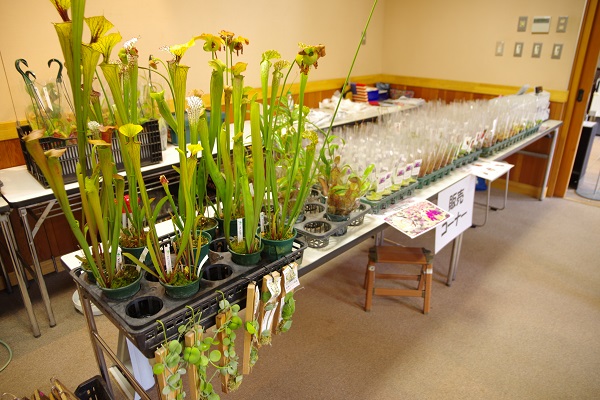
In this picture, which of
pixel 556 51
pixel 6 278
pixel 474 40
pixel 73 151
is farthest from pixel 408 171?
pixel 474 40

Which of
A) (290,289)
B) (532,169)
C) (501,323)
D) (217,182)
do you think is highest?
(217,182)

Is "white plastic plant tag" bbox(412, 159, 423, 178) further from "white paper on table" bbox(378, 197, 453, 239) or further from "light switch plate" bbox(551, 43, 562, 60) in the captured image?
"light switch plate" bbox(551, 43, 562, 60)

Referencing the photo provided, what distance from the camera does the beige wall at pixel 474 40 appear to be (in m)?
3.60

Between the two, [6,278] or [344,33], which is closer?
[6,278]

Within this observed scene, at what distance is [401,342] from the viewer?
2.13 meters

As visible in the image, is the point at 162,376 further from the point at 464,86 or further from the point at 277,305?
the point at 464,86

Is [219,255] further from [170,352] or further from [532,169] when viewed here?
[532,169]

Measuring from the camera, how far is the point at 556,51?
360 centimetres

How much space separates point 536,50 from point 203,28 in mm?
2898

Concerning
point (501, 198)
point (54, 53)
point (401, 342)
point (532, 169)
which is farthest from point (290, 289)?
point (532, 169)

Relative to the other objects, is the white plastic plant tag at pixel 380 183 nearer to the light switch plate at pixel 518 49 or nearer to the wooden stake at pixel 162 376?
the wooden stake at pixel 162 376

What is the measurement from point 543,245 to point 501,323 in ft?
3.81

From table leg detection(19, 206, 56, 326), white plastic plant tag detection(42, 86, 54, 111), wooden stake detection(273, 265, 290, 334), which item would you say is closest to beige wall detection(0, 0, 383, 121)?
white plastic plant tag detection(42, 86, 54, 111)

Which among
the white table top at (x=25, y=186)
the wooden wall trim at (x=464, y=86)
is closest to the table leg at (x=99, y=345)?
the white table top at (x=25, y=186)
